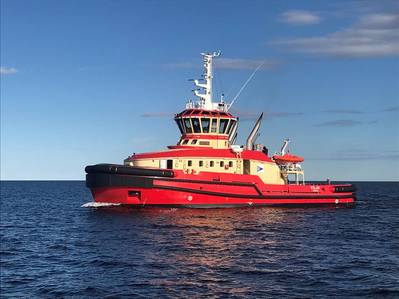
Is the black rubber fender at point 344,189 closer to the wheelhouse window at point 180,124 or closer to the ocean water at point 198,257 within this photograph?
the ocean water at point 198,257

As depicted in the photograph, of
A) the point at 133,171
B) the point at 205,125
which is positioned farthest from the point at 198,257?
the point at 205,125

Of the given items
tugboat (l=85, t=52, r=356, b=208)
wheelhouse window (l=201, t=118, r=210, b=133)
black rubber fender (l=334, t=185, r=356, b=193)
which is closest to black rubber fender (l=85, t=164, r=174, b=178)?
tugboat (l=85, t=52, r=356, b=208)

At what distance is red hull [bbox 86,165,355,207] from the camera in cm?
3466

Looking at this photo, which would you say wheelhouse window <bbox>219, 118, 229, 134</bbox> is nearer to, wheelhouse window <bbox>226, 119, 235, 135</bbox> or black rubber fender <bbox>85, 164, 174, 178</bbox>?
wheelhouse window <bbox>226, 119, 235, 135</bbox>

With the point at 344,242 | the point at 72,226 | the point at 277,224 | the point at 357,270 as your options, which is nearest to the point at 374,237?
the point at 344,242

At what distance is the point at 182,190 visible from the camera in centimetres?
3519

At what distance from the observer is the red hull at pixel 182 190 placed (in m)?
34.7

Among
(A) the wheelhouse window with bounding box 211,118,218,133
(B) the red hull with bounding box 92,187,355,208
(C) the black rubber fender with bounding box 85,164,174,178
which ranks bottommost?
(B) the red hull with bounding box 92,187,355,208

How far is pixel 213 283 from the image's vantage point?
51.0ft

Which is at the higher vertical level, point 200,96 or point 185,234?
point 200,96

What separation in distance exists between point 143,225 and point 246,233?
603cm

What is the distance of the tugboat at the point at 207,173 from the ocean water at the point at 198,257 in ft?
7.69

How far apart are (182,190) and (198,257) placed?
51.8 ft

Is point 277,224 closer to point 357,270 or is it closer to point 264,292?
point 357,270
